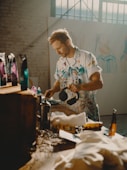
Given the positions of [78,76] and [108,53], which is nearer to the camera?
[78,76]

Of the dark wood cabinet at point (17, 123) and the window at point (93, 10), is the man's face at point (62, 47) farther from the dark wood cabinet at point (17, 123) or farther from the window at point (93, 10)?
the window at point (93, 10)

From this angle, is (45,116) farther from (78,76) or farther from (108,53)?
(108,53)

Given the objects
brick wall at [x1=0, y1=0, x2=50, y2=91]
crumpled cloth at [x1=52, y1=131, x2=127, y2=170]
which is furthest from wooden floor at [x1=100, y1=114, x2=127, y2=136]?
crumpled cloth at [x1=52, y1=131, x2=127, y2=170]

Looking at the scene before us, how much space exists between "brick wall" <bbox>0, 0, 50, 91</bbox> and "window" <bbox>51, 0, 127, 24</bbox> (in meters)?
0.28

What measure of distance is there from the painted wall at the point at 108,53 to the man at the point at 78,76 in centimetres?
291

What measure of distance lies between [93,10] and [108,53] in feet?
3.17

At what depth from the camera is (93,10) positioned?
5.67 meters

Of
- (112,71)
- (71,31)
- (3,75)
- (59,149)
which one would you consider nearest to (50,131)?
(59,149)

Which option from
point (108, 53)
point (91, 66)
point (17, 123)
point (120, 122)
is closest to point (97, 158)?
point (17, 123)

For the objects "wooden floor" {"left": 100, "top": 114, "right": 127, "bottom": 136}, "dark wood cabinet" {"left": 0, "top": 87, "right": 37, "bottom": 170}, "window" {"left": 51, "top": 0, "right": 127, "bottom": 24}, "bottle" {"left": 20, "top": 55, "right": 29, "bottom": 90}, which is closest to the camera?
"dark wood cabinet" {"left": 0, "top": 87, "right": 37, "bottom": 170}

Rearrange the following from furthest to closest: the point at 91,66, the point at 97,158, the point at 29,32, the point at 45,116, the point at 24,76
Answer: the point at 29,32, the point at 91,66, the point at 45,116, the point at 24,76, the point at 97,158

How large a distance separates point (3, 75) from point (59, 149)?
0.65m

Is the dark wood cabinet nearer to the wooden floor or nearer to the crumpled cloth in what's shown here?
the crumpled cloth

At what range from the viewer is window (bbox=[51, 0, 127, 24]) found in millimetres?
5398
